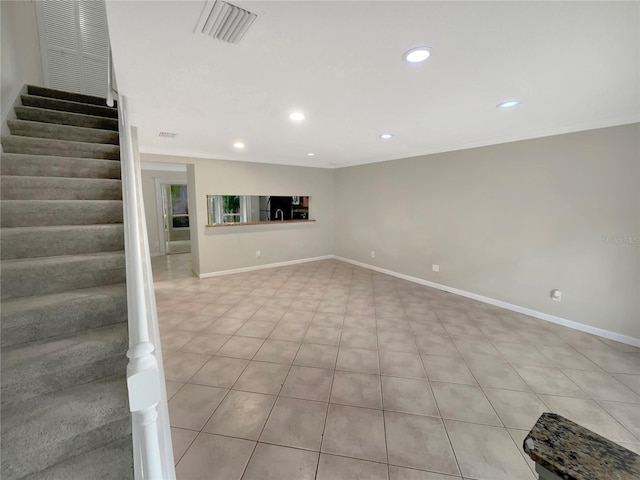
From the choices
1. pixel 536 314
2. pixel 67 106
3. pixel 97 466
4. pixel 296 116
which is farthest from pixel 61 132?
pixel 536 314

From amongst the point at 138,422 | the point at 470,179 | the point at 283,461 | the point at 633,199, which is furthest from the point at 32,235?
the point at 633,199

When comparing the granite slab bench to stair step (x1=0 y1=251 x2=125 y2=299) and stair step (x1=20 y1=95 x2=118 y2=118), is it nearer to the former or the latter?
stair step (x1=0 y1=251 x2=125 y2=299)

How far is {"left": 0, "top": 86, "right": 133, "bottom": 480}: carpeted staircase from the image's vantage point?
1.10m

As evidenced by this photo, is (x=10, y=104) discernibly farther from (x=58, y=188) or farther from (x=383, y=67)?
(x=383, y=67)

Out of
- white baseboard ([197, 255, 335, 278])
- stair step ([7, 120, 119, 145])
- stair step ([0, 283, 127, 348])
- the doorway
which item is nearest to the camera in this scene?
stair step ([0, 283, 127, 348])

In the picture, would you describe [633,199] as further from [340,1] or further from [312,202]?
[312,202]

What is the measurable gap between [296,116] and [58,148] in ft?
7.12

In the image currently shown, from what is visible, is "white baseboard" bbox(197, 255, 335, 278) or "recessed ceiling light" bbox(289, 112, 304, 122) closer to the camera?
"recessed ceiling light" bbox(289, 112, 304, 122)

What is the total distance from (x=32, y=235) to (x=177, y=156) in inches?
124

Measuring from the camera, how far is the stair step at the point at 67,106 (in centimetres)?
270

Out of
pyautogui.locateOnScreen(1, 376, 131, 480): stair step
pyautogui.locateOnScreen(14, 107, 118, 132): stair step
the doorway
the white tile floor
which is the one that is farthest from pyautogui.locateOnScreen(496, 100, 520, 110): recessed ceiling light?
the doorway

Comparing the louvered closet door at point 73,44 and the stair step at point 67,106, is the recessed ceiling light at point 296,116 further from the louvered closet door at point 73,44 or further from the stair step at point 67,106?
the louvered closet door at point 73,44

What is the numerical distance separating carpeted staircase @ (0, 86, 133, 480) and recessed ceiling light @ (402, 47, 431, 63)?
2202mm

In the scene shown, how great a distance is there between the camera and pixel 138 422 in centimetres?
71
